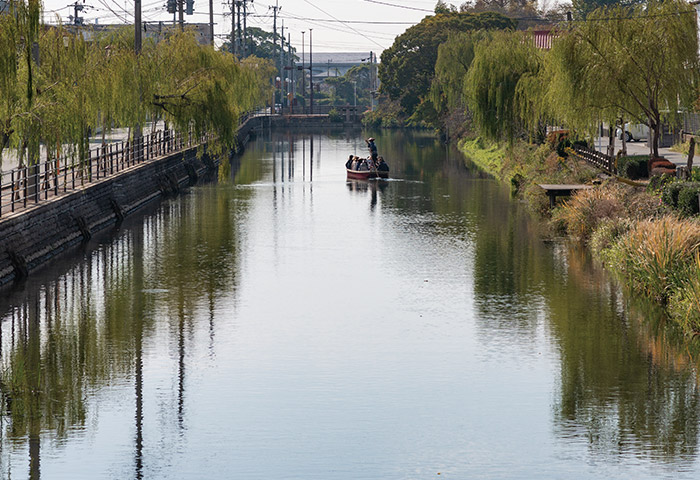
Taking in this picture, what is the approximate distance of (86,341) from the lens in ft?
63.3

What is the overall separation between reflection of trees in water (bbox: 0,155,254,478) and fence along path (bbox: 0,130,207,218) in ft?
7.07

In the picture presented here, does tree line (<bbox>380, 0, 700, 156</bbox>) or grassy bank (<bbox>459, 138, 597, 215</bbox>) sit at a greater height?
tree line (<bbox>380, 0, 700, 156</bbox>)

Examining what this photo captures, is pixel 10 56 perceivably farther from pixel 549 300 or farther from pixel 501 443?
pixel 501 443

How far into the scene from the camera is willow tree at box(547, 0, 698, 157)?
34719mm

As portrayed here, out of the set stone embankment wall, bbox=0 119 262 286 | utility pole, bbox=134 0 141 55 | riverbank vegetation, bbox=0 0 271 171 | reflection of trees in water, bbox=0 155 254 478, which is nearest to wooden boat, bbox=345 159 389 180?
riverbank vegetation, bbox=0 0 271 171

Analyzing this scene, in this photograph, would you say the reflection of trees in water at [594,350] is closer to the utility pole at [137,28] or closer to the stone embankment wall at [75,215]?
the stone embankment wall at [75,215]

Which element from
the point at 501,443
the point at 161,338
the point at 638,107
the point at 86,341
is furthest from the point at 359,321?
the point at 638,107

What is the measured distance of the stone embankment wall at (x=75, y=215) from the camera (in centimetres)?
2481

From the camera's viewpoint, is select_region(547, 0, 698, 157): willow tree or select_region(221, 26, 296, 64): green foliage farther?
select_region(221, 26, 296, 64): green foliage

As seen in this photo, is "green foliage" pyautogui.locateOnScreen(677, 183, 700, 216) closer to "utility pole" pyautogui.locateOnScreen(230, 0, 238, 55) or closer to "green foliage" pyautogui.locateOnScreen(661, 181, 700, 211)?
"green foliage" pyautogui.locateOnScreen(661, 181, 700, 211)

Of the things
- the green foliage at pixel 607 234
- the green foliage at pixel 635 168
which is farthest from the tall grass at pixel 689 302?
the green foliage at pixel 635 168

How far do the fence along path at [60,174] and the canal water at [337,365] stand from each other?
76.6 inches

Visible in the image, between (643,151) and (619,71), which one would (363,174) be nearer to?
(643,151)

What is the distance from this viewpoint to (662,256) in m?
22.2
